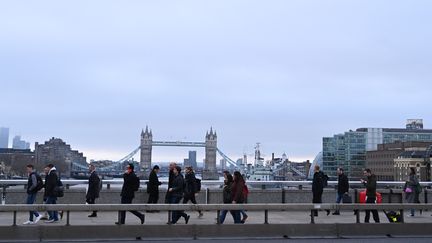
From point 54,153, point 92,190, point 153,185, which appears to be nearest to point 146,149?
point 54,153


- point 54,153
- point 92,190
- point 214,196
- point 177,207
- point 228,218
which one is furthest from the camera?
point 54,153

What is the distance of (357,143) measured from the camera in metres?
159

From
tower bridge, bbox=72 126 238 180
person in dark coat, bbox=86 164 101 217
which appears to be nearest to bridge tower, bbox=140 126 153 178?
tower bridge, bbox=72 126 238 180

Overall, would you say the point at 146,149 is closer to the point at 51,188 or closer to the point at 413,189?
the point at 413,189

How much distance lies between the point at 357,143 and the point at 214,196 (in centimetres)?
14227

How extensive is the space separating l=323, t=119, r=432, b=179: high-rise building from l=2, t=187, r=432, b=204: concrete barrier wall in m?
129

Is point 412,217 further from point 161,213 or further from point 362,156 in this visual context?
point 362,156

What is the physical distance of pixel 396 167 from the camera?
397 feet

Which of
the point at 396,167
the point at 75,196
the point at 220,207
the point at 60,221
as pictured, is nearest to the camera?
the point at 220,207

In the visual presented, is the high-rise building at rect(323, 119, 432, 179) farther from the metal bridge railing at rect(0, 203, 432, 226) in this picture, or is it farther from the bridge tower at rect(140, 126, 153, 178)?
the metal bridge railing at rect(0, 203, 432, 226)

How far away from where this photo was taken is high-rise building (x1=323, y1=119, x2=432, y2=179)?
152988 millimetres

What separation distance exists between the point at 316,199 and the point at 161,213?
5.70 meters

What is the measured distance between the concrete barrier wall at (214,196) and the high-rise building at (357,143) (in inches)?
5092

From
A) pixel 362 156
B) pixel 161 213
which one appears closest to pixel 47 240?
pixel 161 213
